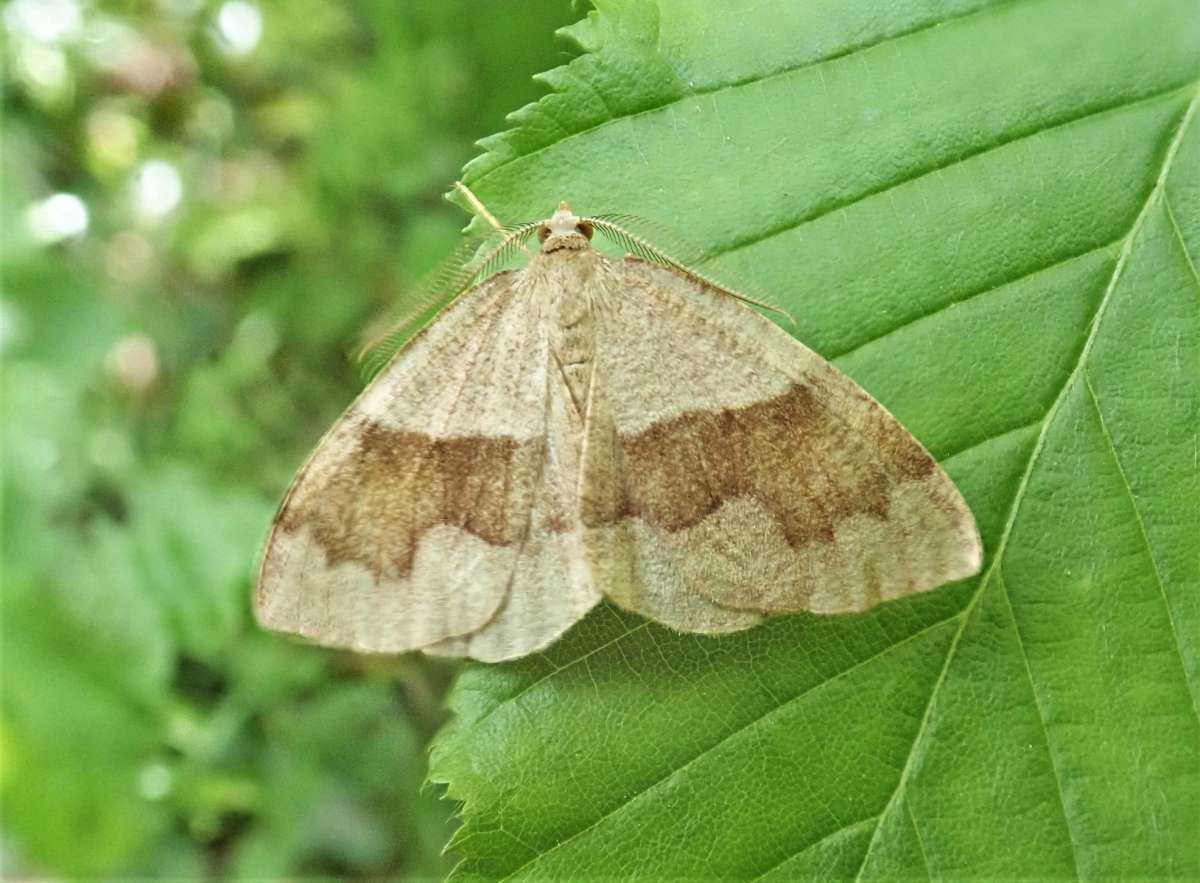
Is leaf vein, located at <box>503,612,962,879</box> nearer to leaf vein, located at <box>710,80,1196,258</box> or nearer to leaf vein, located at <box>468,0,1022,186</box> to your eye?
leaf vein, located at <box>710,80,1196,258</box>

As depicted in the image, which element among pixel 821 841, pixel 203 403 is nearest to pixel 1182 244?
pixel 821 841

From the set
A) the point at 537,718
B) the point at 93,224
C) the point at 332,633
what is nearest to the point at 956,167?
the point at 537,718

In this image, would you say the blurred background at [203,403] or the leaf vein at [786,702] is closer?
the leaf vein at [786,702]

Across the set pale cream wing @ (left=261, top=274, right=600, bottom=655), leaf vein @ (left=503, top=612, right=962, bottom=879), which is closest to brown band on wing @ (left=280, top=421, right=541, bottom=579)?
pale cream wing @ (left=261, top=274, right=600, bottom=655)

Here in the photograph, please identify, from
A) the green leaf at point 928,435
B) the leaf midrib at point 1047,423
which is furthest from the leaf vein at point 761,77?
the leaf midrib at point 1047,423

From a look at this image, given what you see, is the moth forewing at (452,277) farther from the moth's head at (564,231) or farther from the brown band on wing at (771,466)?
the brown band on wing at (771,466)
